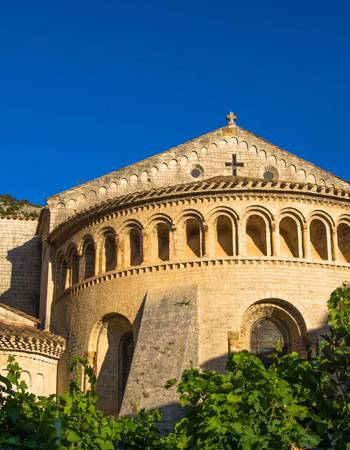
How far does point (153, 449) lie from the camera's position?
11.1m

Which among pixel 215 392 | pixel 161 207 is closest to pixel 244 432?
pixel 215 392

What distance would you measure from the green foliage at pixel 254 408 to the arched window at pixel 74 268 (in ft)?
44.9

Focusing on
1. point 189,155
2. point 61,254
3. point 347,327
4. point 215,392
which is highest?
point 189,155

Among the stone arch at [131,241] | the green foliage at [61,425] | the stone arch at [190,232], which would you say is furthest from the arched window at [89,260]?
the green foliage at [61,425]

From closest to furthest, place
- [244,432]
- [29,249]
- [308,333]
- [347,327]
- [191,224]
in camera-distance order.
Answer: [244,432]
[347,327]
[308,333]
[191,224]
[29,249]

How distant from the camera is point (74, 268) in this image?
25.5m

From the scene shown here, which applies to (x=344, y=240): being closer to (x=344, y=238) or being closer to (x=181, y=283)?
(x=344, y=238)

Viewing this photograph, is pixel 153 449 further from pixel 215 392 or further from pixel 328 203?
pixel 328 203

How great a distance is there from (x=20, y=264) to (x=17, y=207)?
13.2m

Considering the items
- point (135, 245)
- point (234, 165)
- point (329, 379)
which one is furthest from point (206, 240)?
point (329, 379)

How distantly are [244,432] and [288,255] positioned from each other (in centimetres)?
1300

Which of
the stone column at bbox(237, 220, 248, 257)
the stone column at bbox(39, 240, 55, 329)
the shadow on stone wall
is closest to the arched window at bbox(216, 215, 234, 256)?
the stone column at bbox(237, 220, 248, 257)

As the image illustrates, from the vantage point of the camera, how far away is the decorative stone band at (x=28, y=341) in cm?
2039

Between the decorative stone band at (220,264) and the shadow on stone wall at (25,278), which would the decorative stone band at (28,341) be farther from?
the shadow on stone wall at (25,278)
